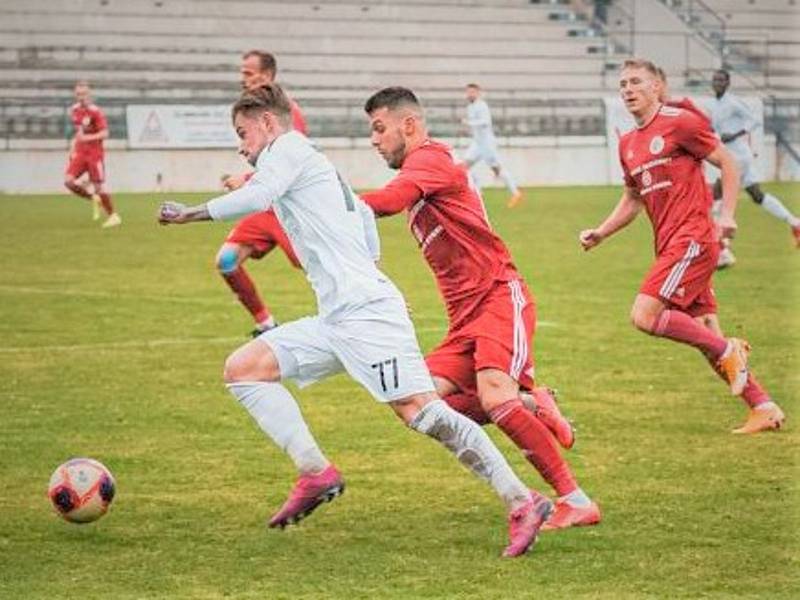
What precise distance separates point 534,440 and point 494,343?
46cm

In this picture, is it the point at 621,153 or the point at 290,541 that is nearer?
the point at 290,541

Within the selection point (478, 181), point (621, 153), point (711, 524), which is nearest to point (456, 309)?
point (711, 524)

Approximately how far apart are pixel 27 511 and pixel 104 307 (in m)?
9.61

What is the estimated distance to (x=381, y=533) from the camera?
8.41 m

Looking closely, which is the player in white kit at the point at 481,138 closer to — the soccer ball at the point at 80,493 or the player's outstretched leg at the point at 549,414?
the player's outstretched leg at the point at 549,414

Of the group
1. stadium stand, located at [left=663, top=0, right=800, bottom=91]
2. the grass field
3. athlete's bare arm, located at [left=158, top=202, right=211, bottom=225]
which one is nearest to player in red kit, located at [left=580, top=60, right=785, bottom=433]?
the grass field

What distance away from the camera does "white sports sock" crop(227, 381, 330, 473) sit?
8.42 m

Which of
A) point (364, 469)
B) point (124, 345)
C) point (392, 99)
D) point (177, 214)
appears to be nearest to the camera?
point (177, 214)

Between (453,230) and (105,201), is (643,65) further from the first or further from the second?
(105,201)

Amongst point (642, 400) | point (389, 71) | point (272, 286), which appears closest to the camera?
point (642, 400)

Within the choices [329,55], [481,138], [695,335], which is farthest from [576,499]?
[329,55]

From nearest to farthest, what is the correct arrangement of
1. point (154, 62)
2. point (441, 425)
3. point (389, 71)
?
point (441, 425) → point (154, 62) → point (389, 71)

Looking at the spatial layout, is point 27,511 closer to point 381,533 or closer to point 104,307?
point 381,533

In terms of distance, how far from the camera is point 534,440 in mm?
8469
